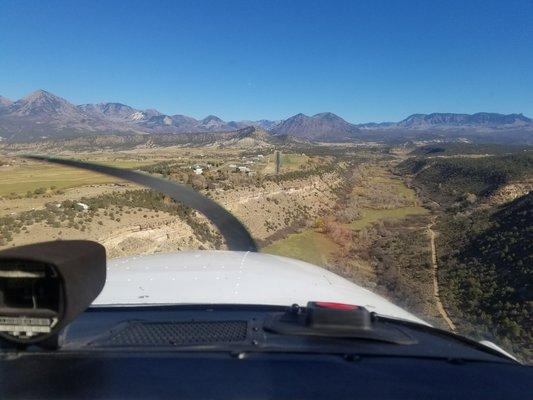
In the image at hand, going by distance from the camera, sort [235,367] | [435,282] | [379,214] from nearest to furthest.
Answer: [235,367] < [435,282] < [379,214]

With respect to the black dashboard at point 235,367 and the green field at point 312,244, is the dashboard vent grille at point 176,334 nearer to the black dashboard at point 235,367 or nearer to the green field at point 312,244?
the black dashboard at point 235,367

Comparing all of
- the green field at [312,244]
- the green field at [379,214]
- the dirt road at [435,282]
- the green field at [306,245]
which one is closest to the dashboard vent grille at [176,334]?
the dirt road at [435,282]

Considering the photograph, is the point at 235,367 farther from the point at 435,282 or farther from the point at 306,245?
the point at 306,245

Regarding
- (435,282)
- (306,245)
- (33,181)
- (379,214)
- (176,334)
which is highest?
(176,334)

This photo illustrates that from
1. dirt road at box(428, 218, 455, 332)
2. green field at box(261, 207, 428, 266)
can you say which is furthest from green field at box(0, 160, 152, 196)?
dirt road at box(428, 218, 455, 332)

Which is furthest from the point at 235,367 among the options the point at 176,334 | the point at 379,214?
the point at 379,214

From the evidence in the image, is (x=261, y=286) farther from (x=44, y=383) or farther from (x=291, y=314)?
(x=44, y=383)

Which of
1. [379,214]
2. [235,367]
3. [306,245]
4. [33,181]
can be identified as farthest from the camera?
[379,214]

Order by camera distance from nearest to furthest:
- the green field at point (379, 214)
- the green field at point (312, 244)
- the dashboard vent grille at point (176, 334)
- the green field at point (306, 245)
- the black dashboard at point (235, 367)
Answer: the black dashboard at point (235, 367) < the dashboard vent grille at point (176, 334) < the green field at point (312, 244) < the green field at point (306, 245) < the green field at point (379, 214)

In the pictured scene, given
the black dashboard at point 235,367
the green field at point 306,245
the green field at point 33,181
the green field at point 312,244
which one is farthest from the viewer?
the green field at point 33,181

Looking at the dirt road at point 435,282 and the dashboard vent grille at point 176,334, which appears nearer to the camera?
the dashboard vent grille at point 176,334
